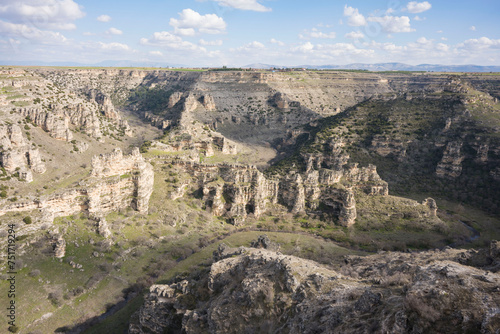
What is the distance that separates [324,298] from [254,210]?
41.7 m

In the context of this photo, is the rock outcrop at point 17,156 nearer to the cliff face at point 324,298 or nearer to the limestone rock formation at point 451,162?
the cliff face at point 324,298

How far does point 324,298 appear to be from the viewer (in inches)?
830

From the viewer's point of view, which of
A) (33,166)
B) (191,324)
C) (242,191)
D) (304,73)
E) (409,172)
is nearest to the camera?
(191,324)

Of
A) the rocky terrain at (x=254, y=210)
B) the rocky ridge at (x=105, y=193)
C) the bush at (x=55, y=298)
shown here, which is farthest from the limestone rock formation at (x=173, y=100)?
the bush at (x=55, y=298)

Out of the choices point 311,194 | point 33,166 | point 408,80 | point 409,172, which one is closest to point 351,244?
point 311,194

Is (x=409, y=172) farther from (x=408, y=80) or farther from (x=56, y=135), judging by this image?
(x=408, y=80)

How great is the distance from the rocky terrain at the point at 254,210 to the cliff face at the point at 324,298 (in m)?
0.12

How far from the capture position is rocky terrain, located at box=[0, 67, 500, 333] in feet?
75.2

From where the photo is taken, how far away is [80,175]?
5188cm

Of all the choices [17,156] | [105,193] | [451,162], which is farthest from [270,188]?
[451,162]

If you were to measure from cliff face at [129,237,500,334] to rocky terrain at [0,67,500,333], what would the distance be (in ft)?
0.39

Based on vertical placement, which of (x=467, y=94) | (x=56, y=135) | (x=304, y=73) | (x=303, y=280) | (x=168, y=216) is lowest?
(x=168, y=216)

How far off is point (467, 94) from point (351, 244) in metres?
77.0

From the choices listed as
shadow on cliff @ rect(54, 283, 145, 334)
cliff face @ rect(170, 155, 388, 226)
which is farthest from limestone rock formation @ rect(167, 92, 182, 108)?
shadow on cliff @ rect(54, 283, 145, 334)
